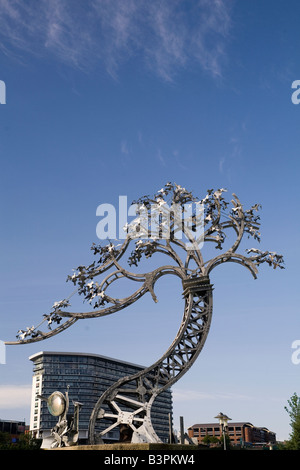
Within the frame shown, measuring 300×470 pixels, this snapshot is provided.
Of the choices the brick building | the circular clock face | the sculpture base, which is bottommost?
the sculpture base

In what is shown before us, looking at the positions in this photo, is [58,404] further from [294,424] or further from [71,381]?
[71,381]

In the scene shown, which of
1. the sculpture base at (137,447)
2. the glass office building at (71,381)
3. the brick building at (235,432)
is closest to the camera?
the sculpture base at (137,447)

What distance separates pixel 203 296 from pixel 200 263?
5.30 feet

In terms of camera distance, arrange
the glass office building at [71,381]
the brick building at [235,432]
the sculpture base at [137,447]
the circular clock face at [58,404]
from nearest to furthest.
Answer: the sculpture base at [137,447] < the circular clock face at [58,404] < the glass office building at [71,381] < the brick building at [235,432]

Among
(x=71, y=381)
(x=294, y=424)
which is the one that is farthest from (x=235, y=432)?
(x=294, y=424)

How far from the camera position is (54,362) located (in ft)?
416

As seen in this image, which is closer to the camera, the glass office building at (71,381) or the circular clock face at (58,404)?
the circular clock face at (58,404)

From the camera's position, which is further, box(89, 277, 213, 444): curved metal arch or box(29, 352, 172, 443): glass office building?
box(29, 352, 172, 443): glass office building

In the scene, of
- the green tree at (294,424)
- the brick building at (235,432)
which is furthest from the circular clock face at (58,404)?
the brick building at (235,432)

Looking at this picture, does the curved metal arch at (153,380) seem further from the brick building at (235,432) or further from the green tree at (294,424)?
the brick building at (235,432)

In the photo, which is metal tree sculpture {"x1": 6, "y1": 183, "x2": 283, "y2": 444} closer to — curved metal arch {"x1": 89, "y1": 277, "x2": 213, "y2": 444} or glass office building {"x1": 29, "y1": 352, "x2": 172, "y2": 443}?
curved metal arch {"x1": 89, "y1": 277, "x2": 213, "y2": 444}

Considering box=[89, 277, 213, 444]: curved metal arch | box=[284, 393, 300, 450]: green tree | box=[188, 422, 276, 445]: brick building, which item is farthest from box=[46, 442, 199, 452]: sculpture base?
box=[188, 422, 276, 445]: brick building

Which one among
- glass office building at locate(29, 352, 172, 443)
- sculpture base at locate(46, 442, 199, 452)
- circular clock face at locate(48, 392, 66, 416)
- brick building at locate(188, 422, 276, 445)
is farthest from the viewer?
brick building at locate(188, 422, 276, 445)

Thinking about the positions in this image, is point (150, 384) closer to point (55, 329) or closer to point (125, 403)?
point (125, 403)
